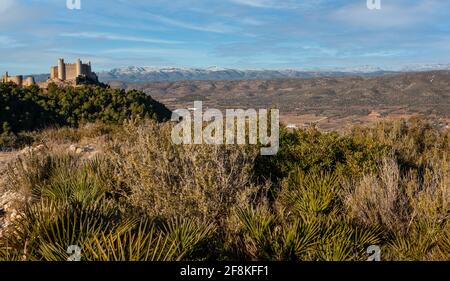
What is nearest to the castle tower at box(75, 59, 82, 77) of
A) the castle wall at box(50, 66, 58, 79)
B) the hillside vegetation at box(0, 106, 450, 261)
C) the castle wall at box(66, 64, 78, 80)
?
the castle wall at box(66, 64, 78, 80)

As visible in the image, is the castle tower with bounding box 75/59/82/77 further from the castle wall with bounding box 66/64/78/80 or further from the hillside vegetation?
the hillside vegetation

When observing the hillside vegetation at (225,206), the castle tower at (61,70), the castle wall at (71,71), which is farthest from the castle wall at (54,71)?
the hillside vegetation at (225,206)

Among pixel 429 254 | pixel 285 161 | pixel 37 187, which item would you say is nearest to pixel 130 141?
A: pixel 37 187

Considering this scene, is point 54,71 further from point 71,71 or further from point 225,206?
point 225,206

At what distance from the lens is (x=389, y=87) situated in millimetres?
90000

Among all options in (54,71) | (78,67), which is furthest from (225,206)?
(54,71)

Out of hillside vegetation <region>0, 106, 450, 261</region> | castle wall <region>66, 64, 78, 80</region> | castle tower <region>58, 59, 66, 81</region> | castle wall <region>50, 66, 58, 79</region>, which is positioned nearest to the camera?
hillside vegetation <region>0, 106, 450, 261</region>

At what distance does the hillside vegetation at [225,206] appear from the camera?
3.52 metres

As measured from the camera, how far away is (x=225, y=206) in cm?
502

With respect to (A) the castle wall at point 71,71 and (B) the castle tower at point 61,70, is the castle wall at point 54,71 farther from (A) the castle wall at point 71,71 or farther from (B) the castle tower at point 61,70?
(A) the castle wall at point 71,71

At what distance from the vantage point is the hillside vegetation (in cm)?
352
